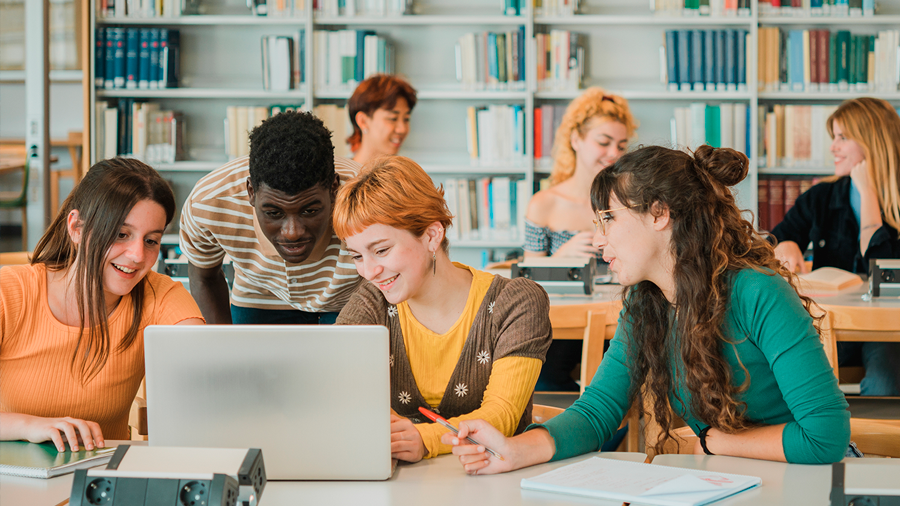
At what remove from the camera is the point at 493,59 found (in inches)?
151

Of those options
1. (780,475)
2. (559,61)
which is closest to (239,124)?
(559,61)

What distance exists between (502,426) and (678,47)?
307cm

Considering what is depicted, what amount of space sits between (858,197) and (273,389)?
2.72 m

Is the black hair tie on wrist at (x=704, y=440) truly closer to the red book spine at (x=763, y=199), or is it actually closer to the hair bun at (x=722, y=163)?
the hair bun at (x=722, y=163)

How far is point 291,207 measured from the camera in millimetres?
1442

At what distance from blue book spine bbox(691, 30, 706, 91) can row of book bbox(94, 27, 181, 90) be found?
260cm

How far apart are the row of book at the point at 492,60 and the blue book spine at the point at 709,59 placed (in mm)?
903

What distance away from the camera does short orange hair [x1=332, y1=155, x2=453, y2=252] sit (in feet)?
4.26

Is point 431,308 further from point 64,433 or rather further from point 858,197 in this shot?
point 858,197

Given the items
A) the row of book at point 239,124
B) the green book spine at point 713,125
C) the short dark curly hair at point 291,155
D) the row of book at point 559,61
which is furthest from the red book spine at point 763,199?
the short dark curly hair at point 291,155

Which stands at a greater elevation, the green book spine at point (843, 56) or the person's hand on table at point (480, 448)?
the green book spine at point (843, 56)

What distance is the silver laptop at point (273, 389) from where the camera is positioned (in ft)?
3.08

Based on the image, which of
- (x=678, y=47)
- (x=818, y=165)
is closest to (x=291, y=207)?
(x=678, y=47)

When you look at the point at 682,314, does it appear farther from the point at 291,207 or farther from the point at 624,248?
the point at 291,207
